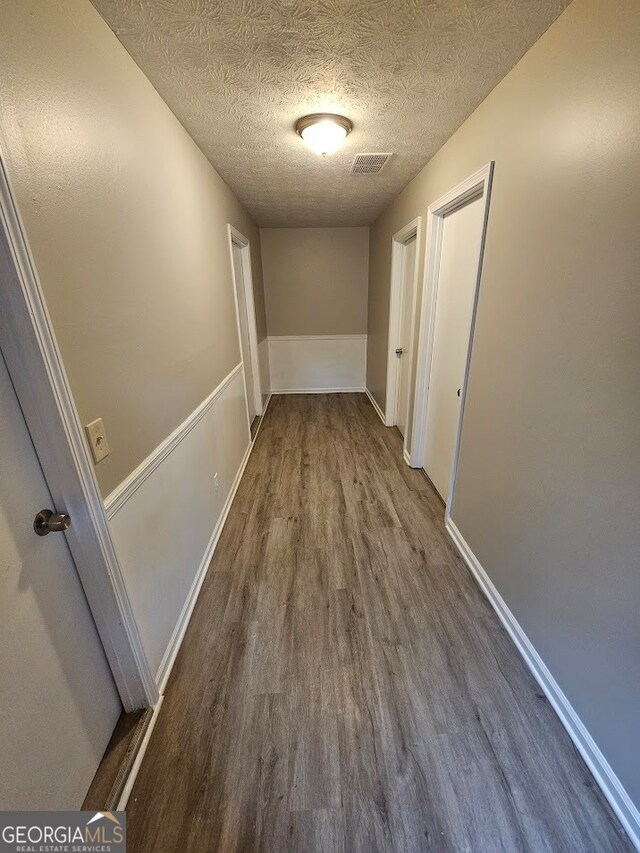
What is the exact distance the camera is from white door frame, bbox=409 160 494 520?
1.62 m

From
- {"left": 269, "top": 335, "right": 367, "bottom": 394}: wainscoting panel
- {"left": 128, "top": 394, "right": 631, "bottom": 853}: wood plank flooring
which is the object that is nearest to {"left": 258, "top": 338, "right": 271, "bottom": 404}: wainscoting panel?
{"left": 269, "top": 335, "right": 367, "bottom": 394}: wainscoting panel

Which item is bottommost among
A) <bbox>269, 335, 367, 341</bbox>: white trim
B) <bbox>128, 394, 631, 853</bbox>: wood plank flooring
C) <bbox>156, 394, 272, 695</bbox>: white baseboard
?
<bbox>128, 394, 631, 853</bbox>: wood plank flooring

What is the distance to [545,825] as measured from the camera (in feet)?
3.14

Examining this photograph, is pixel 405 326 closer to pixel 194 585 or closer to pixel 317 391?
pixel 317 391

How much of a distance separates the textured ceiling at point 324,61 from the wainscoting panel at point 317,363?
2.93 metres

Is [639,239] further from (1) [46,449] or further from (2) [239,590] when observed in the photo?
(2) [239,590]

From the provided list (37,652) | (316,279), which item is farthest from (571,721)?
(316,279)

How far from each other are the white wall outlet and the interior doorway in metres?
2.22

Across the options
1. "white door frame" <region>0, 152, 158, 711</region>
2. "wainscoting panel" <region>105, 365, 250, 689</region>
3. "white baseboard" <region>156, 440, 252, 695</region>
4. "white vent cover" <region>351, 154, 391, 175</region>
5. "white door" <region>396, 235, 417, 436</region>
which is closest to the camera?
"white door frame" <region>0, 152, 158, 711</region>

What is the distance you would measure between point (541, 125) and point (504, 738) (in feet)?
7.13

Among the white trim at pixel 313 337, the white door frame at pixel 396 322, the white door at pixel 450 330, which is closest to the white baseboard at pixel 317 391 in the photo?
the white trim at pixel 313 337

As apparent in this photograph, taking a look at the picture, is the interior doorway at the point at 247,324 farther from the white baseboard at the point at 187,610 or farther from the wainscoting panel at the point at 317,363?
the white baseboard at the point at 187,610

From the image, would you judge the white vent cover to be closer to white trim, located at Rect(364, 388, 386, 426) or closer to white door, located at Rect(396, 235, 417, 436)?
white door, located at Rect(396, 235, 417, 436)

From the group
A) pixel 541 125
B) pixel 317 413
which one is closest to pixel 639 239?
pixel 541 125
